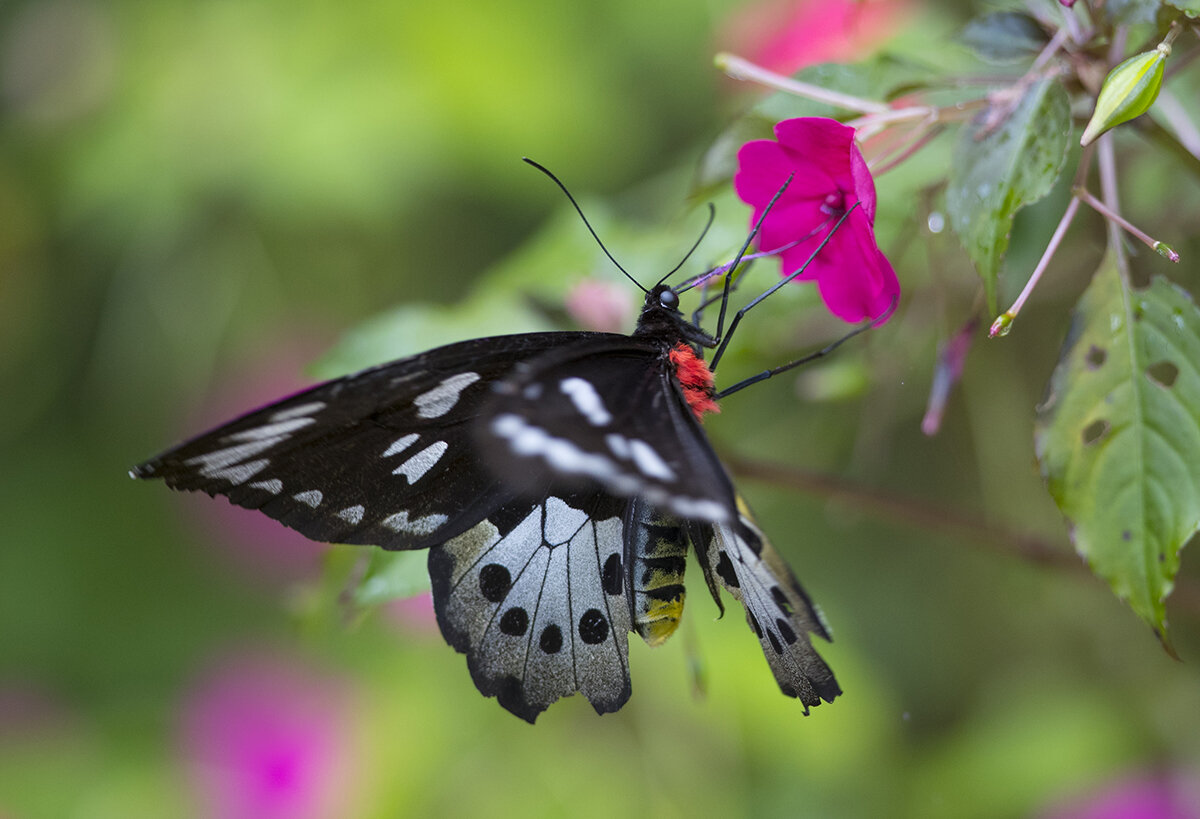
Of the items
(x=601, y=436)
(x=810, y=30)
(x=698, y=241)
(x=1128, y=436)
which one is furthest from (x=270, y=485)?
(x=810, y=30)

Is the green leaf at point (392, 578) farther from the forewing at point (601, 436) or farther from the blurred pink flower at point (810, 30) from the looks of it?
the blurred pink flower at point (810, 30)

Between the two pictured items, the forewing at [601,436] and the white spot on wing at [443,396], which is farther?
the white spot on wing at [443,396]

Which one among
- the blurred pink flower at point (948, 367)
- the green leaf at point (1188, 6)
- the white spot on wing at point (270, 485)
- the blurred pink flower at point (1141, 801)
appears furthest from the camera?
the blurred pink flower at point (1141, 801)

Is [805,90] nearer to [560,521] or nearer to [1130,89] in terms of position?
[1130,89]

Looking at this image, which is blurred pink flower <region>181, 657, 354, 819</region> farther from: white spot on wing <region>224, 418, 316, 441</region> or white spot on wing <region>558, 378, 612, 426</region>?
white spot on wing <region>558, 378, 612, 426</region>

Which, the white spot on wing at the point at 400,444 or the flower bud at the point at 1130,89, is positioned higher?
the flower bud at the point at 1130,89

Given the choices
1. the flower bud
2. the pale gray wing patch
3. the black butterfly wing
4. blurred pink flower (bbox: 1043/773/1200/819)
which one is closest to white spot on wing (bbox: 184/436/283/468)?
the black butterfly wing

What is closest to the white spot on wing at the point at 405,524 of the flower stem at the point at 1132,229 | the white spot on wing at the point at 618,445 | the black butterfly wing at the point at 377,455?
the black butterfly wing at the point at 377,455
